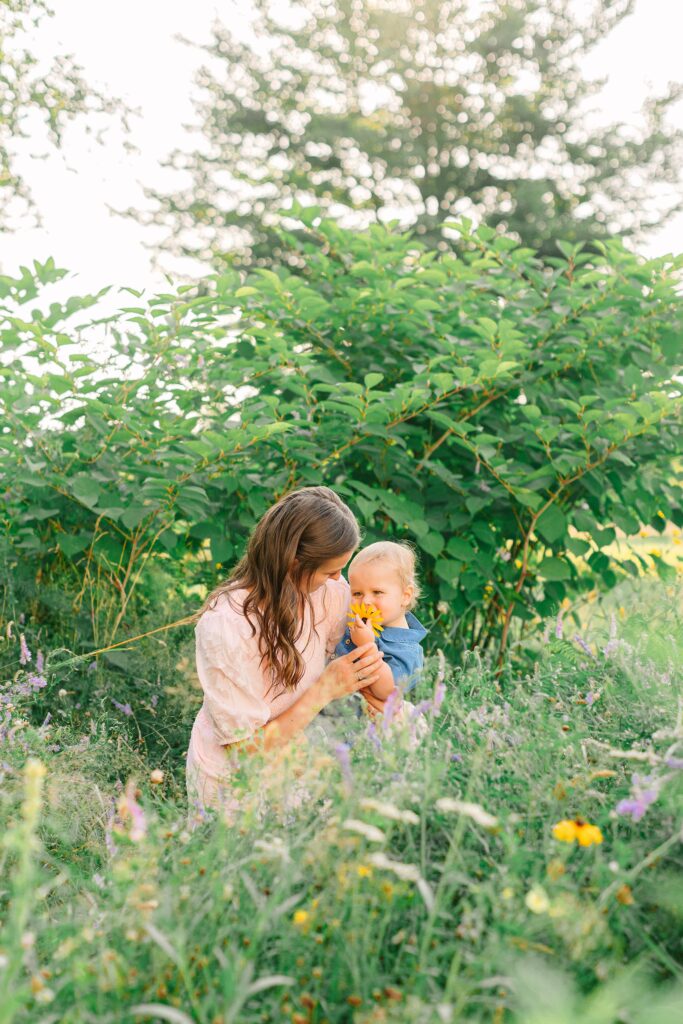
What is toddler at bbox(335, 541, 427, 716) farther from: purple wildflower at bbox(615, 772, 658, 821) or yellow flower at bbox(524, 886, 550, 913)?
yellow flower at bbox(524, 886, 550, 913)

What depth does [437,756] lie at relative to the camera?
80.1 inches

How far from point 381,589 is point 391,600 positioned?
0.05 metres

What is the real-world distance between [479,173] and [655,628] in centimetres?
1444

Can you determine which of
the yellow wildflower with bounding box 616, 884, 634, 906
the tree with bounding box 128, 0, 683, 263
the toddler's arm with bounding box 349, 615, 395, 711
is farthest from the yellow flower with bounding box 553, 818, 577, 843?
the tree with bounding box 128, 0, 683, 263

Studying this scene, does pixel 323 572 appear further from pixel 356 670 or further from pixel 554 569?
pixel 554 569

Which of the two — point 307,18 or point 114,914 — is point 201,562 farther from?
point 307,18

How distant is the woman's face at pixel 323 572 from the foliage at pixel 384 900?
0.64 meters

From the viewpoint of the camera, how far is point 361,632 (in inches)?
106

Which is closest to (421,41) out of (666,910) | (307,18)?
(307,18)

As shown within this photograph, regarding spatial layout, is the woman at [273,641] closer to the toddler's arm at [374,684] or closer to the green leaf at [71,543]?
the toddler's arm at [374,684]

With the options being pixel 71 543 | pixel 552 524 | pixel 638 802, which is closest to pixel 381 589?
pixel 552 524

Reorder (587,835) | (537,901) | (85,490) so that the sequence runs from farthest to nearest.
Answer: (85,490) → (587,835) → (537,901)

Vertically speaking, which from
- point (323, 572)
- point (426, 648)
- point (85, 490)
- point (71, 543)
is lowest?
point (426, 648)

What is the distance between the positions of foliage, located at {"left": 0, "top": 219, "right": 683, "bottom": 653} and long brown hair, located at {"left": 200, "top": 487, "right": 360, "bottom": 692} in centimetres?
59
